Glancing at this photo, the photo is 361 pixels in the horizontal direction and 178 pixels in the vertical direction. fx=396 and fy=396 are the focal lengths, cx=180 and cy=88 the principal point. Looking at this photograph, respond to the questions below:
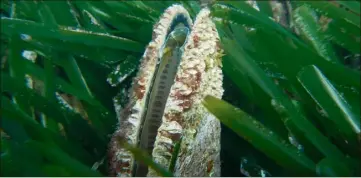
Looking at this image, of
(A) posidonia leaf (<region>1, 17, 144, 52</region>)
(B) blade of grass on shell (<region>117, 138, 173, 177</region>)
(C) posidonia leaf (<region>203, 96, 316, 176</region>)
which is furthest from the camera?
(A) posidonia leaf (<region>1, 17, 144, 52</region>)

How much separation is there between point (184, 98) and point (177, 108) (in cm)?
2

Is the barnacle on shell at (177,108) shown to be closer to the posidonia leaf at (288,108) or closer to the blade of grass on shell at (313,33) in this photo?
the posidonia leaf at (288,108)

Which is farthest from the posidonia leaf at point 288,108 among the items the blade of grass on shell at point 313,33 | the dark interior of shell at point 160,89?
the blade of grass on shell at point 313,33

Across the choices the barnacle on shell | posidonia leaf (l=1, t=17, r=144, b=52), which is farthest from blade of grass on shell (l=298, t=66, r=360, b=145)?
posidonia leaf (l=1, t=17, r=144, b=52)

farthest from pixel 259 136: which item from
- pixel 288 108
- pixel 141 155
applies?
pixel 141 155

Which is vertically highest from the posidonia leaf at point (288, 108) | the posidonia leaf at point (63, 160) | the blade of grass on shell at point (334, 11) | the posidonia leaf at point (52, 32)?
the blade of grass on shell at point (334, 11)

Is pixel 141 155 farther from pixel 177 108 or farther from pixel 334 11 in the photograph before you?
pixel 334 11

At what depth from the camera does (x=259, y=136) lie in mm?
640

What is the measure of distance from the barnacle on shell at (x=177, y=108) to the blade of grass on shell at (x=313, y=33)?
Answer: 1.18 feet

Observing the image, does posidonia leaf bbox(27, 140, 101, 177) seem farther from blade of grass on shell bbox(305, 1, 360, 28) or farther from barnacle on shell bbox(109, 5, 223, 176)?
blade of grass on shell bbox(305, 1, 360, 28)

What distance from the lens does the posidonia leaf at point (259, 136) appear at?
0.61 metres

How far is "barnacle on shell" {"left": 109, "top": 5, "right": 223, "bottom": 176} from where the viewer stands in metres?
0.61

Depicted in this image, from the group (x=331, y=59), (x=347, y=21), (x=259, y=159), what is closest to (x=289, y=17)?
(x=347, y=21)

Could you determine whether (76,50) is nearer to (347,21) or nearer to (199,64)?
(199,64)
